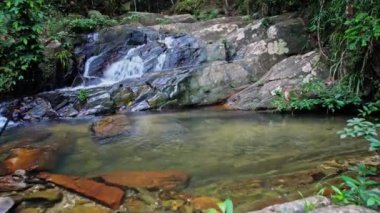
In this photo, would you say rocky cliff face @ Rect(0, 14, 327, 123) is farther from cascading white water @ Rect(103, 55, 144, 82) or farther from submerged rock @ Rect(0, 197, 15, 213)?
submerged rock @ Rect(0, 197, 15, 213)

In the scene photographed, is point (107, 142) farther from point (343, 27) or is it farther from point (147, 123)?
point (343, 27)

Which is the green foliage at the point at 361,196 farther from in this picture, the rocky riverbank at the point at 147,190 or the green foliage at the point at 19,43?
the green foliage at the point at 19,43

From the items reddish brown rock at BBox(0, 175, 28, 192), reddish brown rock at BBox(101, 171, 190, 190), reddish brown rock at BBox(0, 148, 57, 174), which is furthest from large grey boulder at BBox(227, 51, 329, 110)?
reddish brown rock at BBox(0, 175, 28, 192)

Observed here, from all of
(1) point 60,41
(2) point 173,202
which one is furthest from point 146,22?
(2) point 173,202

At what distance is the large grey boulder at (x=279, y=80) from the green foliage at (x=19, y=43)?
3.62m

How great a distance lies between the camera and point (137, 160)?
3.95 metres

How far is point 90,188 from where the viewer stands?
3186 millimetres

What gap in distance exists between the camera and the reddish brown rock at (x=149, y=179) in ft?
10.5

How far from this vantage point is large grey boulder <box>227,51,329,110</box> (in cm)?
596

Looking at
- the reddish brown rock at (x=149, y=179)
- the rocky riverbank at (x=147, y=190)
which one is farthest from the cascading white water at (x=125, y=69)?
the reddish brown rock at (x=149, y=179)

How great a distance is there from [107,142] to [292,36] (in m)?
4.33

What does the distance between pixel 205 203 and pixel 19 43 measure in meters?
5.23

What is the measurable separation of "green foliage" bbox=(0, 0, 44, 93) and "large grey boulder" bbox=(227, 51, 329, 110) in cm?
362

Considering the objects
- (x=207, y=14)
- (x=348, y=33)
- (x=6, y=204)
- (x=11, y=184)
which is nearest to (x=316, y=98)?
(x=348, y=33)
